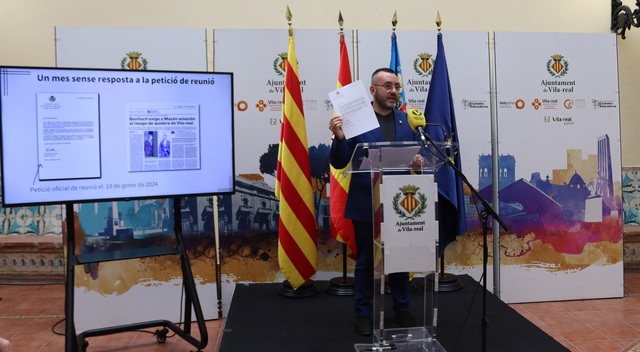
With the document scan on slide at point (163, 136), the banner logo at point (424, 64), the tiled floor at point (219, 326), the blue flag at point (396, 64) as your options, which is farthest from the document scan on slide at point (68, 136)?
the banner logo at point (424, 64)

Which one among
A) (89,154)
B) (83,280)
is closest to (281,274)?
(83,280)

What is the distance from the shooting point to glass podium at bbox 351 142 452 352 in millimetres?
2607

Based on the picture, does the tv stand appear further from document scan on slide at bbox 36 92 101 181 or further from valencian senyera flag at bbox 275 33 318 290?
valencian senyera flag at bbox 275 33 318 290

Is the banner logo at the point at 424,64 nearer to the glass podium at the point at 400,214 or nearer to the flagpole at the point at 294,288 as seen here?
the flagpole at the point at 294,288

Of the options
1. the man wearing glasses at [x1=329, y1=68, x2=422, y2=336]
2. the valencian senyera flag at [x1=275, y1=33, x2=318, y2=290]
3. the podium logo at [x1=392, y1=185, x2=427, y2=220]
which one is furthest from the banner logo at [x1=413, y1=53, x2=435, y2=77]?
the podium logo at [x1=392, y1=185, x2=427, y2=220]

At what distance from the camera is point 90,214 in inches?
147

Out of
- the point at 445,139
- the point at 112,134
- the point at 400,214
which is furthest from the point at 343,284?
the point at 112,134

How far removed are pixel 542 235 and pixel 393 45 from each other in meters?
1.89

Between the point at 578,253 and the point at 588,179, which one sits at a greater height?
the point at 588,179

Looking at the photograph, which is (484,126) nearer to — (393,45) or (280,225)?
(393,45)

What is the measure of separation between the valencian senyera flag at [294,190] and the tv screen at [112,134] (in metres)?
0.61

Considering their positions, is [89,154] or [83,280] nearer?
[89,154]

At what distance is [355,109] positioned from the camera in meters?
2.72

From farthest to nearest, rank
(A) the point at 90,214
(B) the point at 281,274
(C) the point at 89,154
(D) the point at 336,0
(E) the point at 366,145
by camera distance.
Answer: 1. (D) the point at 336,0
2. (B) the point at 281,274
3. (A) the point at 90,214
4. (C) the point at 89,154
5. (E) the point at 366,145
